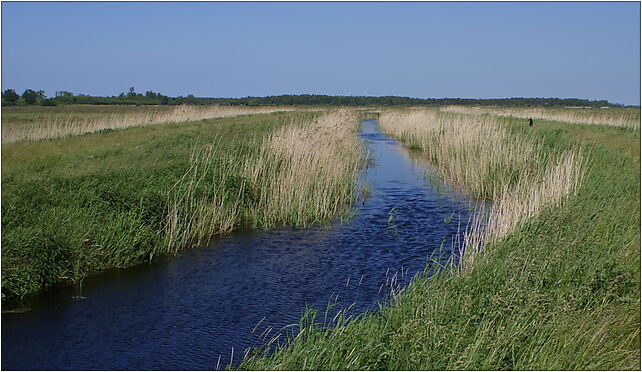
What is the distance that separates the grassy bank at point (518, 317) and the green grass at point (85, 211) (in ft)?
10.3

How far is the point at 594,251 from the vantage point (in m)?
5.89

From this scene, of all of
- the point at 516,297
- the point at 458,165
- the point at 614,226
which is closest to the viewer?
the point at 516,297

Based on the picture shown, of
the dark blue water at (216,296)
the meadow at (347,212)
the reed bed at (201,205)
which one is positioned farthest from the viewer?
the reed bed at (201,205)

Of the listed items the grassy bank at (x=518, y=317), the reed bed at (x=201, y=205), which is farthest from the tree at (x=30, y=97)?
the grassy bank at (x=518, y=317)

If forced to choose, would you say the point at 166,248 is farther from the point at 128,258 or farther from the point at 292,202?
the point at 292,202

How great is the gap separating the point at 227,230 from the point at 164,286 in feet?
9.04

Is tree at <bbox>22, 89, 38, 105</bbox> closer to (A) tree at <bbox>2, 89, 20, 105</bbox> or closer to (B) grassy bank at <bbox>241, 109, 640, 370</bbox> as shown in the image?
(A) tree at <bbox>2, 89, 20, 105</bbox>

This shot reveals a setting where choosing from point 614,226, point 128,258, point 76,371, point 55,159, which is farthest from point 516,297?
point 55,159

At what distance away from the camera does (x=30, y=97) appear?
188ft

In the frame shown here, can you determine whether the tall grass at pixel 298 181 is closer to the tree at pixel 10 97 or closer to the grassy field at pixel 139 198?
the grassy field at pixel 139 198

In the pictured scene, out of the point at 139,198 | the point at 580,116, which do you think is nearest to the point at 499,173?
the point at 139,198

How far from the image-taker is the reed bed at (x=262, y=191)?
9.41 meters

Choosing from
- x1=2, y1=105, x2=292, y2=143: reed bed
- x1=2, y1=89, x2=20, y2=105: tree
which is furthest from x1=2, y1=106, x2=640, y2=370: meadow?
x1=2, y1=89, x2=20, y2=105: tree

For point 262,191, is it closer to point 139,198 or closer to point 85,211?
point 139,198
